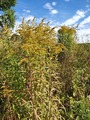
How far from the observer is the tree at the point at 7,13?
103 feet

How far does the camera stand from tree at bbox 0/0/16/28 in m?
31.5

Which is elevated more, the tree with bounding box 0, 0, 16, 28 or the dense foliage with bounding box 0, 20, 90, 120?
the tree with bounding box 0, 0, 16, 28

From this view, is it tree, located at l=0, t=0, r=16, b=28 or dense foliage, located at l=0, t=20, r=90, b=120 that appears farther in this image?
tree, located at l=0, t=0, r=16, b=28

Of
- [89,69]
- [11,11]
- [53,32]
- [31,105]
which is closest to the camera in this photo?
[31,105]

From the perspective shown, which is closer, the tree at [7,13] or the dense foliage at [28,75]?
the dense foliage at [28,75]

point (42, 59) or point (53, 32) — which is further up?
Answer: point (53, 32)

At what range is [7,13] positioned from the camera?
105 ft

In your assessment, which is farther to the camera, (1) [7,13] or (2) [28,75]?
(1) [7,13]

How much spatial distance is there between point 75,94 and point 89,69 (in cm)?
165

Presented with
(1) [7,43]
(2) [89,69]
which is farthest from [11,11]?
(1) [7,43]

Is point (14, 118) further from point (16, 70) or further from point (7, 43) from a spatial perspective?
point (7, 43)

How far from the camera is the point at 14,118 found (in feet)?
15.0

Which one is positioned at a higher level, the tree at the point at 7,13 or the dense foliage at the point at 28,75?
the tree at the point at 7,13

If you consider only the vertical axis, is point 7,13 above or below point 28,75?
above
